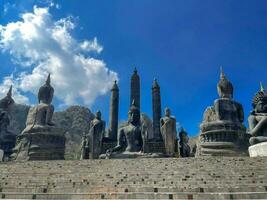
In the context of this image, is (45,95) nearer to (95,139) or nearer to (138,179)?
(95,139)

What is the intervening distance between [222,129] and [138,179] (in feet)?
38.3

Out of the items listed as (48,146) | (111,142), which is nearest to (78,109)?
(111,142)

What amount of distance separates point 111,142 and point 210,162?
1919 cm

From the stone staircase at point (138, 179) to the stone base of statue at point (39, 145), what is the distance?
10.3 metres

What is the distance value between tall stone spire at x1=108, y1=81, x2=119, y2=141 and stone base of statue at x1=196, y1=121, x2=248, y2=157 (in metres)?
14.8

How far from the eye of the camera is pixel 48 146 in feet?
78.1

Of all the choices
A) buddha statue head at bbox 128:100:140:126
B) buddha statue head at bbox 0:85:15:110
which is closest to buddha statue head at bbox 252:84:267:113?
buddha statue head at bbox 128:100:140:126

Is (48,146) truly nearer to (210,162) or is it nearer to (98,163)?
(98,163)

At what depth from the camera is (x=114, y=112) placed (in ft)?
119

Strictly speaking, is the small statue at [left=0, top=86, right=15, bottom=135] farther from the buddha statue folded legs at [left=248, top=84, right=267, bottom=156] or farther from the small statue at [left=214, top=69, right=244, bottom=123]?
the buddha statue folded legs at [left=248, top=84, right=267, bottom=156]

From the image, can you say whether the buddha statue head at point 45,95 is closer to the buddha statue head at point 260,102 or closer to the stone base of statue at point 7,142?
the stone base of statue at point 7,142

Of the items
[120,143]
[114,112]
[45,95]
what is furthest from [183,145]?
[114,112]

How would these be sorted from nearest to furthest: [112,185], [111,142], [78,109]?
[112,185] → [111,142] → [78,109]

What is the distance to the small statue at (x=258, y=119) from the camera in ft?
49.4
